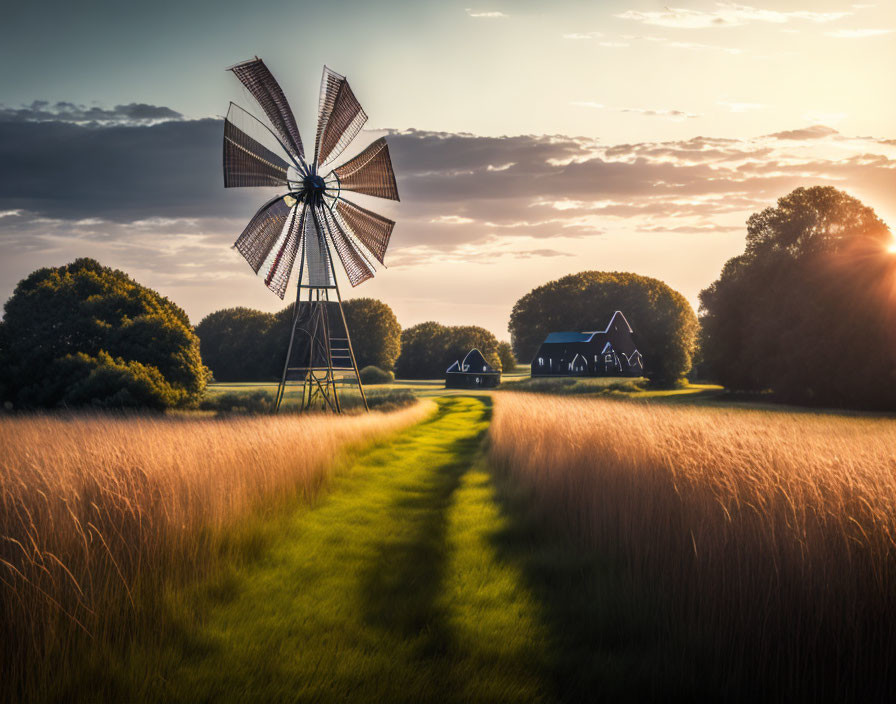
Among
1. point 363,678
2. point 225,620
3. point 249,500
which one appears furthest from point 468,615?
point 249,500

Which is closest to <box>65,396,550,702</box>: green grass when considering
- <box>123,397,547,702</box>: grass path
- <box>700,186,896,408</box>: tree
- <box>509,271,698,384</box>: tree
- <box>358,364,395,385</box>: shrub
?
<box>123,397,547,702</box>: grass path

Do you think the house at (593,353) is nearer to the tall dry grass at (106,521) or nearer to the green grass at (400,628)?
the tall dry grass at (106,521)

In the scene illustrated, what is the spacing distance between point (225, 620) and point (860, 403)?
36.6 meters

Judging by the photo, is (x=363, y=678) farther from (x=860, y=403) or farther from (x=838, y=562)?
(x=860, y=403)

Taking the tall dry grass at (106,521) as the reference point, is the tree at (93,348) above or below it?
above

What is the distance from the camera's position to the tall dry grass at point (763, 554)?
4.41 m

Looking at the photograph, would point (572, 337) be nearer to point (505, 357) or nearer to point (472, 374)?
point (472, 374)

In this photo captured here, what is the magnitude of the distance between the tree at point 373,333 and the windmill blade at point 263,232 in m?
64.1

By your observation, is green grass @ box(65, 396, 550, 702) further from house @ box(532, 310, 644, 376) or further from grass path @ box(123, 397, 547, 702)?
house @ box(532, 310, 644, 376)

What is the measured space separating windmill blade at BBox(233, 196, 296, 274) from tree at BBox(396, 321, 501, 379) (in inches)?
2874

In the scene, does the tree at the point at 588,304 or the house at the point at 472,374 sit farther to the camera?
the tree at the point at 588,304

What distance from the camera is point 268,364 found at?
256 ft

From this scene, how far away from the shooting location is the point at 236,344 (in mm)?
84562

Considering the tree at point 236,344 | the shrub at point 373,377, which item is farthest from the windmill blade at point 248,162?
the tree at point 236,344
